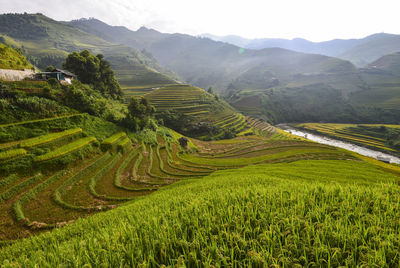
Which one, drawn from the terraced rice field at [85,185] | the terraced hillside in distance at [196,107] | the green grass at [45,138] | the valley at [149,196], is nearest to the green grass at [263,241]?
the valley at [149,196]

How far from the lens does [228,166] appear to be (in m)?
35.3

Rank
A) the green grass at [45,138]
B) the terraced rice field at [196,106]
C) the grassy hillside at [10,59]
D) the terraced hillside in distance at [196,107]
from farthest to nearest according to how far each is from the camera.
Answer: the terraced rice field at [196,106], the terraced hillside in distance at [196,107], the grassy hillside at [10,59], the green grass at [45,138]

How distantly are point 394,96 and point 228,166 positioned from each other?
22525cm

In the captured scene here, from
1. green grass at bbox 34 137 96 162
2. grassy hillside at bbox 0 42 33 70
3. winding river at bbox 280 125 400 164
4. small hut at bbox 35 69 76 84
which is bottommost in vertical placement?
winding river at bbox 280 125 400 164

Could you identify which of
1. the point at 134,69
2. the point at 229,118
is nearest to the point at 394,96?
the point at 229,118

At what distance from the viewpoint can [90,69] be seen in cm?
5162

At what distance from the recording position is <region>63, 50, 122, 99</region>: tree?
160ft

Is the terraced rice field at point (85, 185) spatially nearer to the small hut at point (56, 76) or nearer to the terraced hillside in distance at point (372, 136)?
the small hut at point (56, 76)

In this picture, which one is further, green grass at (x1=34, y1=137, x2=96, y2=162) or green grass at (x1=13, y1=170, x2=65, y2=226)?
green grass at (x1=34, y1=137, x2=96, y2=162)

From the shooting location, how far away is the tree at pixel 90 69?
160ft

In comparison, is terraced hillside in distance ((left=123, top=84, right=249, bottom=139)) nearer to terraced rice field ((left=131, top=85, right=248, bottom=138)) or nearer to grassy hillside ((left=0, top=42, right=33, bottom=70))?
terraced rice field ((left=131, top=85, right=248, bottom=138))

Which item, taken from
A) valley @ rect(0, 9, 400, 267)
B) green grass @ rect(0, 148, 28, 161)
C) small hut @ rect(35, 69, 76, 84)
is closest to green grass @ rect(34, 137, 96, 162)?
valley @ rect(0, 9, 400, 267)

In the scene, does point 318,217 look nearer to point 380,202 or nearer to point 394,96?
point 380,202

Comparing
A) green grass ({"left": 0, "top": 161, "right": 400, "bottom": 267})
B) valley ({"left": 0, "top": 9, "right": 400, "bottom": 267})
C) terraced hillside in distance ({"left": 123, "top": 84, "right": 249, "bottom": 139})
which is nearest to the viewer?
green grass ({"left": 0, "top": 161, "right": 400, "bottom": 267})
